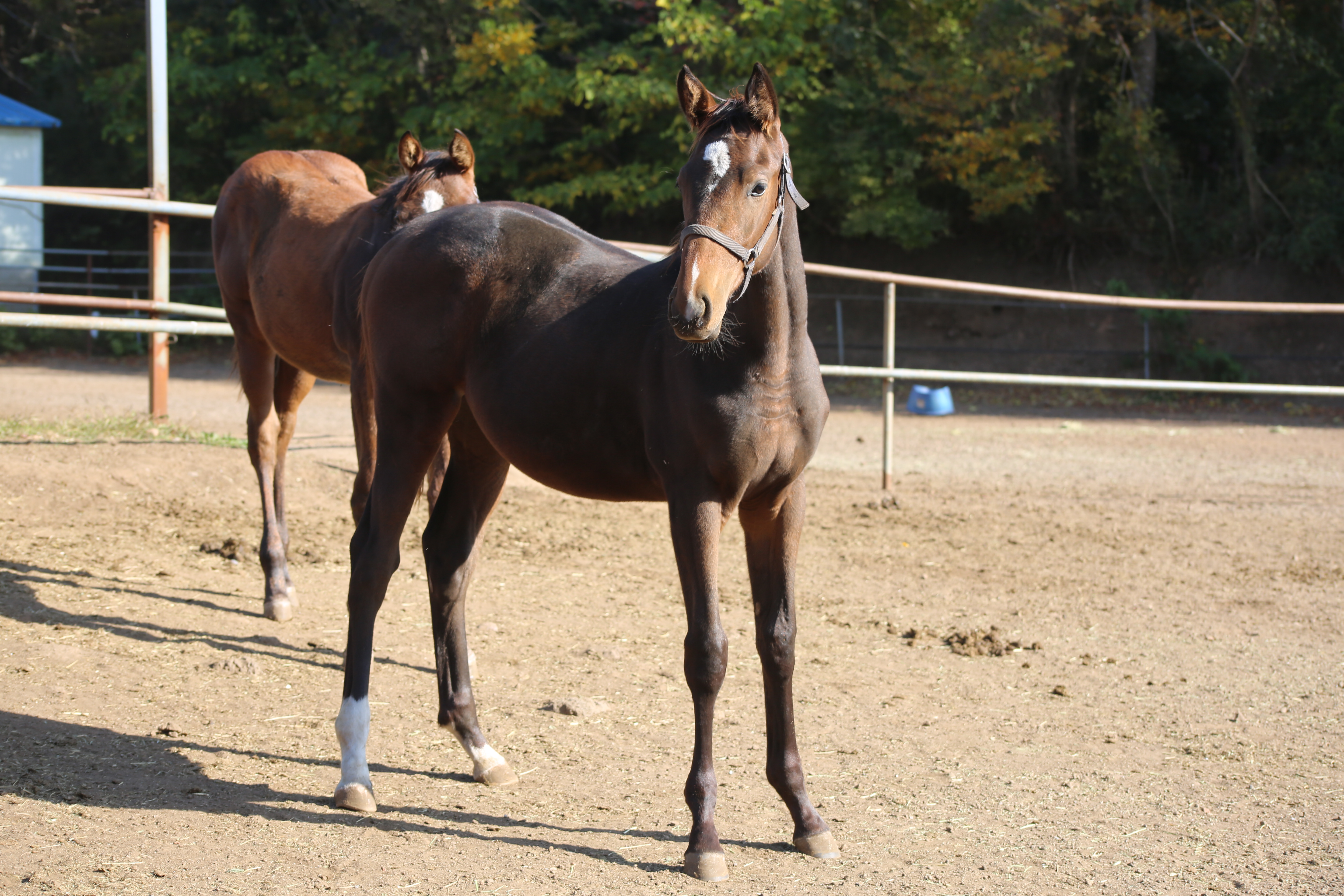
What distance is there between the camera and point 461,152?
443cm

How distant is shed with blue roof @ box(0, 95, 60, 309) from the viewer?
1892 centimetres

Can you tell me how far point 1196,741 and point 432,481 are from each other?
112 inches

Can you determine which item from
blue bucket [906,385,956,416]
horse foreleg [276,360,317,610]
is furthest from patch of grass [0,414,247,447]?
blue bucket [906,385,956,416]

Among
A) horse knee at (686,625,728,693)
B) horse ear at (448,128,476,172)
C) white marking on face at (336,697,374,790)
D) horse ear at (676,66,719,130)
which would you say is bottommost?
white marking on face at (336,697,374,790)

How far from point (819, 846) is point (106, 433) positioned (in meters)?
5.89

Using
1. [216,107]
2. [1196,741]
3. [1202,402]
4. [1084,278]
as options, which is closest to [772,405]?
[1196,741]

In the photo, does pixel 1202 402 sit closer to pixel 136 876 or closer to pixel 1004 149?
pixel 1004 149

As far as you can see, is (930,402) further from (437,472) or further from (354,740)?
(354,740)

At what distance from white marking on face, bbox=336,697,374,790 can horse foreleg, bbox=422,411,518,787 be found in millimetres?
269

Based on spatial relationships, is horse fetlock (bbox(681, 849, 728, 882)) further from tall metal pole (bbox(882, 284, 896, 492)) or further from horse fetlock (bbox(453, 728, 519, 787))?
tall metal pole (bbox(882, 284, 896, 492))

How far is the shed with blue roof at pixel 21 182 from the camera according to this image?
62.1 ft

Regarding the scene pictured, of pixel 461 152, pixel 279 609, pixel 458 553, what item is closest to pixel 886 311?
pixel 461 152

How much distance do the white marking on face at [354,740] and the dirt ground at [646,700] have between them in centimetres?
9

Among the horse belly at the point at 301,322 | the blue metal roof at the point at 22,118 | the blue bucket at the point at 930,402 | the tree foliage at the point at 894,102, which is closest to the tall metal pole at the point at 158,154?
the horse belly at the point at 301,322
